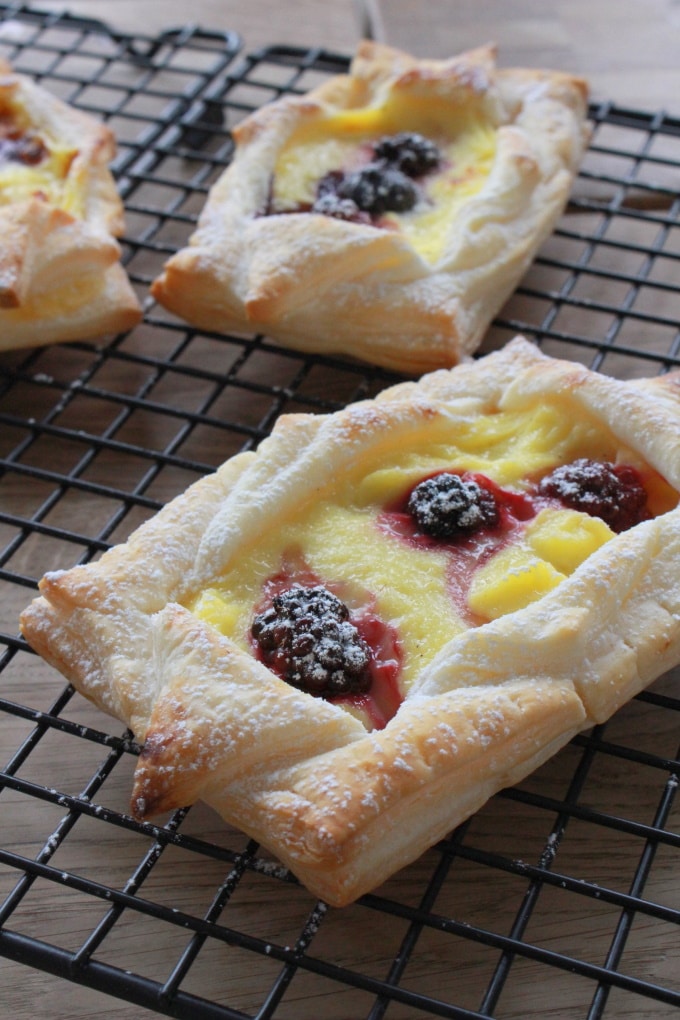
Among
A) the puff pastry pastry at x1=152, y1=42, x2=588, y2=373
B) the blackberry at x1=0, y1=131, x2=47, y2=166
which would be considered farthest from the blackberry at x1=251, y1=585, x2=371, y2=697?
the blackberry at x1=0, y1=131, x2=47, y2=166

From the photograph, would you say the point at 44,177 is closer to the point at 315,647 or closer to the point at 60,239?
the point at 60,239

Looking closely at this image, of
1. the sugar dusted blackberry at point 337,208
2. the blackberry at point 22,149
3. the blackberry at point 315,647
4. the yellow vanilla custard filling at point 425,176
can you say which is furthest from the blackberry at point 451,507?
the blackberry at point 22,149

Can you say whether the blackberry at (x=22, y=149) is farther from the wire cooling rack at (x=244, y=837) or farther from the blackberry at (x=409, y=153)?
the blackberry at (x=409, y=153)

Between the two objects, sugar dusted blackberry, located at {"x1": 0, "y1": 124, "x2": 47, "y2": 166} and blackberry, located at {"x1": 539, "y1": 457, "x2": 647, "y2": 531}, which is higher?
sugar dusted blackberry, located at {"x1": 0, "y1": 124, "x2": 47, "y2": 166}

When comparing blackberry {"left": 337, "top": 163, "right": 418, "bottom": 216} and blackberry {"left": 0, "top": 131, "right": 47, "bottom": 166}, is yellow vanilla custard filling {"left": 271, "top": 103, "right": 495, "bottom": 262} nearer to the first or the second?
blackberry {"left": 337, "top": 163, "right": 418, "bottom": 216}

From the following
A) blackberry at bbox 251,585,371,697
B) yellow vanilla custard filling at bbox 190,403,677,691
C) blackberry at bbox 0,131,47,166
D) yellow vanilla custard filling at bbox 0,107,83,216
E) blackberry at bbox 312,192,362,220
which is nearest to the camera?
blackberry at bbox 251,585,371,697

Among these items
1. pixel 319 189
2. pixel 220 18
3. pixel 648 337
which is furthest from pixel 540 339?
pixel 220 18

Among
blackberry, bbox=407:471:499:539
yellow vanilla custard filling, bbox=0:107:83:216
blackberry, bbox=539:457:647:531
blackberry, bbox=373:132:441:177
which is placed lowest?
blackberry, bbox=539:457:647:531
